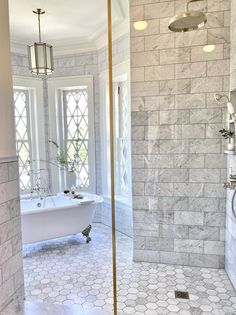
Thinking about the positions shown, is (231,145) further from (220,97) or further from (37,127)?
(37,127)

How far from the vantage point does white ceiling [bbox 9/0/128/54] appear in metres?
2.94

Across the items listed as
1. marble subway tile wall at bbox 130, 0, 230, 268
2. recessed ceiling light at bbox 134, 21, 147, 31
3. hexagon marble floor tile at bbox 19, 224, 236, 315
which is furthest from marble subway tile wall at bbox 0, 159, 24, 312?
recessed ceiling light at bbox 134, 21, 147, 31

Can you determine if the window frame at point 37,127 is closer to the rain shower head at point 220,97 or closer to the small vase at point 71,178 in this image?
the small vase at point 71,178

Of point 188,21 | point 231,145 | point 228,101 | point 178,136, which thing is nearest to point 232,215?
point 231,145

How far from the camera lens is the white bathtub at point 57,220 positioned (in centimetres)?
307

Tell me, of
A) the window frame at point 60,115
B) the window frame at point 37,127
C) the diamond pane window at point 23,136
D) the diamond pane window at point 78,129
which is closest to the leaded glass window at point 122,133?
the window frame at point 60,115

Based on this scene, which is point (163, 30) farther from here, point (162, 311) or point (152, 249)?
point (162, 311)

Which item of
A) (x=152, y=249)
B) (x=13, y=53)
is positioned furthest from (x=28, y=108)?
(x=152, y=249)

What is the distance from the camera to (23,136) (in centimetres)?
425

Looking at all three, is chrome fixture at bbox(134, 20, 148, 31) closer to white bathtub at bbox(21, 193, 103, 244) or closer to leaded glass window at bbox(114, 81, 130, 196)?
leaded glass window at bbox(114, 81, 130, 196)

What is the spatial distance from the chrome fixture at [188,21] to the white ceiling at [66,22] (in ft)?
2.54

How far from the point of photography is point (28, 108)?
4242 mm

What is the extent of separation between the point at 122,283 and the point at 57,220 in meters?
1.18

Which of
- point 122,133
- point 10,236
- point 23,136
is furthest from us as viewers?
point 23,136
